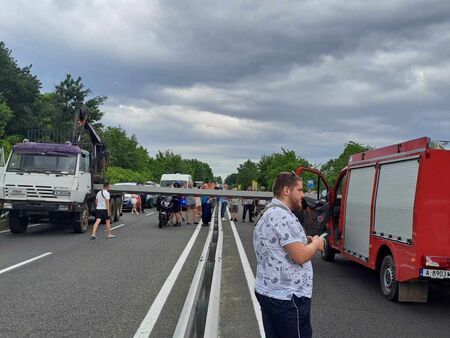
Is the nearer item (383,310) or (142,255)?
(383,310)

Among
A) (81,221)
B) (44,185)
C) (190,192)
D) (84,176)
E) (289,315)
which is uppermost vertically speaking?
(84,176)

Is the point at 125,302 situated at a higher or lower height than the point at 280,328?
lower

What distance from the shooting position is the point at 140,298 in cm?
734

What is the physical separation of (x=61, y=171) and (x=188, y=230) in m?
5.12

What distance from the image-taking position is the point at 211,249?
9.08m

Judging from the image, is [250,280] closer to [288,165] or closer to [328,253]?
[328,253]

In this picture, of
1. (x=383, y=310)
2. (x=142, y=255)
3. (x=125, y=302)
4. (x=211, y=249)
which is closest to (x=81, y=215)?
(x=142, y=255)

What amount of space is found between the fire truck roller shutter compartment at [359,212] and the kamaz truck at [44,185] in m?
9.09

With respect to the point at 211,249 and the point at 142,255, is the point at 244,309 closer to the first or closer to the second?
the point at 211,249

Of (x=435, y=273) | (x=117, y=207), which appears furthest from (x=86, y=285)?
(x=117, y=207)

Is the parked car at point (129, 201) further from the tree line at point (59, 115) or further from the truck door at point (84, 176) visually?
the truck door at point (84, 176)

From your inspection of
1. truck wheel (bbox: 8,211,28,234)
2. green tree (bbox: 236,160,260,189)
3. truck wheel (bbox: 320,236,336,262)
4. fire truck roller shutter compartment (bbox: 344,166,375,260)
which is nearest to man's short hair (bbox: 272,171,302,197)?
fire truck roller shutter compartment (bbox: 344,166,375,260)

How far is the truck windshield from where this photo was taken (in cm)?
1595

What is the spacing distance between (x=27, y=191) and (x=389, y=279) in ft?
37.9
